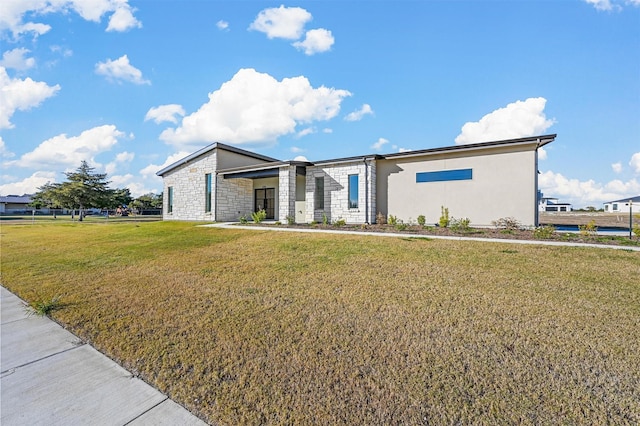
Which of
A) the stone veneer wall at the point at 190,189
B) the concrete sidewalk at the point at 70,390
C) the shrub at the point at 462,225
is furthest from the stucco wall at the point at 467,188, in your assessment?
the concrete sidewalk at the point at 70,390

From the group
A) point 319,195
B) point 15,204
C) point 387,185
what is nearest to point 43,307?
point 319,195

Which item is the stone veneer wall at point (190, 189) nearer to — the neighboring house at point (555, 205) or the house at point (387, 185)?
the house at point (387, 185)

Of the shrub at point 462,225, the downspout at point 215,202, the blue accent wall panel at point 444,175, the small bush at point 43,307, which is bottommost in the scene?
the small bush at point 43,307

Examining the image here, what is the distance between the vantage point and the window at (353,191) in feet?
49.4

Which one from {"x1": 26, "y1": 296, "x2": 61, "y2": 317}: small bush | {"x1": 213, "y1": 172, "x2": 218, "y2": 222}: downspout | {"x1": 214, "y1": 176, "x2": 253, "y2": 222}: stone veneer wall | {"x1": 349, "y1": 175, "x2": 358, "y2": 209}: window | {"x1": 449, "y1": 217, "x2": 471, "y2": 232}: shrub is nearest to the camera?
{"x1": 26, "y1": 296, "x2": 61, "y2": 317}: small bush

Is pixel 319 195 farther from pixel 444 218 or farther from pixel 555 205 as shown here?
pixel 555 205

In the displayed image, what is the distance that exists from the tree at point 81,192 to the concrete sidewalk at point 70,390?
36360 millimetres

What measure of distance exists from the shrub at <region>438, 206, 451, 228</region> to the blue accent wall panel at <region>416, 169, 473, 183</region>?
4.73 ft

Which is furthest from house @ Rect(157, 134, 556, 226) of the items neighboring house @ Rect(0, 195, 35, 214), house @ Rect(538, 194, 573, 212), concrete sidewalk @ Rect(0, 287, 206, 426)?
neighboring house @ Rect(0, 195, 35, 214)

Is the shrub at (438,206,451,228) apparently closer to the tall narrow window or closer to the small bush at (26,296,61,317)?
the small bush at (26,296,61,317)

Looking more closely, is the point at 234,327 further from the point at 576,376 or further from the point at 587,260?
the point at 587,260

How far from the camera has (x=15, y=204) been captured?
6475cm

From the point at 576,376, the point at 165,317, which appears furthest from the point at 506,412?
the point at 165,317

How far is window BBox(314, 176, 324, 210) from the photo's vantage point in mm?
16281
